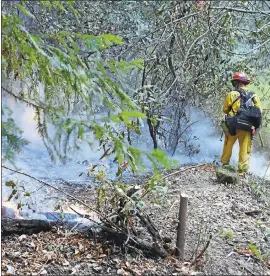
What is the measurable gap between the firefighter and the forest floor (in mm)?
1357

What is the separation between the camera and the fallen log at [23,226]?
3438 millimetres

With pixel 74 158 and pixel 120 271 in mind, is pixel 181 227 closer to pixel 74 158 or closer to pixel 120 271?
pixel 120 271

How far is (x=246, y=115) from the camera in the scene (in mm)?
5500

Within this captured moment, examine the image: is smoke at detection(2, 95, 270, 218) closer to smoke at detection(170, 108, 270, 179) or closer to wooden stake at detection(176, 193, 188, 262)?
smoke at detection(170, 108, 270, 179)

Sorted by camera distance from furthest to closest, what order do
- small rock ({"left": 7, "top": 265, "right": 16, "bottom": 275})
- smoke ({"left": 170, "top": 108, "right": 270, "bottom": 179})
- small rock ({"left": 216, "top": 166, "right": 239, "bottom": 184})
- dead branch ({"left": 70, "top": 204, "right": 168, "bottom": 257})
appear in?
smoke ({"left": 170, "top": 108, "right": 270, "bottom": 179})
small rock ({"left": 216, "top": 166, "right": 239, "bottom": 184})
dead branch ({"left": 70, "top": 204, "right": 168, "bottom": 257})
small rock ({"left": 7, "top": 265, "right": 16, "bottom": 275})

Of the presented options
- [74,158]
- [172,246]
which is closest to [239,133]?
[74,158]

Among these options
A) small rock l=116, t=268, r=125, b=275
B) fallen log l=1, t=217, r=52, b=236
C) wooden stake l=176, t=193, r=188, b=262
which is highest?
wooden stake l=176, t=193, r=188, b=262

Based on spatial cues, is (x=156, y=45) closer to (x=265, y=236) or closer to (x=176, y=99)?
(x=176, y=99)

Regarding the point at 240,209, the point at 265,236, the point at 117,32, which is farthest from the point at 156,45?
→ the point at 265,236

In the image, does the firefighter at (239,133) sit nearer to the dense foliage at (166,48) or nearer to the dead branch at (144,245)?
the dense foliage at (166,48)

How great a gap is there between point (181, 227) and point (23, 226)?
1.35 meters

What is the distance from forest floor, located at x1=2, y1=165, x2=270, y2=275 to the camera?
2984mm

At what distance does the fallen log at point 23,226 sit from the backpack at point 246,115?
3005mm

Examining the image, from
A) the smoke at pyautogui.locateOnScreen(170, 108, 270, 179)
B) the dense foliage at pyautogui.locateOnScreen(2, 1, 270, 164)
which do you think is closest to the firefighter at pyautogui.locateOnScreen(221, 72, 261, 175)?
the dense foliage at pyautogui.locateOnScreen(2, 1, 270, 164)
